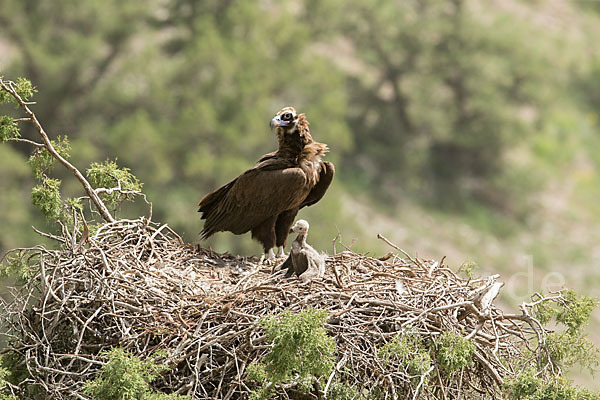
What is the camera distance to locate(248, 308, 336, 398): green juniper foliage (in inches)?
183

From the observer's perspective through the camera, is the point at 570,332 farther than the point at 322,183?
No

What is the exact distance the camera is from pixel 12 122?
6.11m

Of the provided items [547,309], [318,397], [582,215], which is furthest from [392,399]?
[582,215]

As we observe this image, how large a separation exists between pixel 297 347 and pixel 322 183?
9.99ft

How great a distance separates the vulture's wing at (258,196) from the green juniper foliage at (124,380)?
2515 mm

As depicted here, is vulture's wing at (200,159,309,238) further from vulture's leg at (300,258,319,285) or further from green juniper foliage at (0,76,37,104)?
green juniper foliage at (0,76,37,104)

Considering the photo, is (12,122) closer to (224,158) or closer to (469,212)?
(224,158)

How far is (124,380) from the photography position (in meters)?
4.78

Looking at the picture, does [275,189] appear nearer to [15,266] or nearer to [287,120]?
[287,120]

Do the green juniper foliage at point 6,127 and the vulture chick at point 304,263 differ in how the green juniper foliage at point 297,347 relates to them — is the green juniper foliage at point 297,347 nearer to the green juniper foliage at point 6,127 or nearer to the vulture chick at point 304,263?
the vulture chick at point 304,263

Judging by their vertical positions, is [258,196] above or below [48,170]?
above

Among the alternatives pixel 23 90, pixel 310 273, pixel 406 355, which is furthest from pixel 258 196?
pixel 406 355

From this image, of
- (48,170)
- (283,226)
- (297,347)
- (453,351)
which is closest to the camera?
(297,347)

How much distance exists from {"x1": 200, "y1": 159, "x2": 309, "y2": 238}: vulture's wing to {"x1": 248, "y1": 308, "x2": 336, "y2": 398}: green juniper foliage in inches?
95.8
